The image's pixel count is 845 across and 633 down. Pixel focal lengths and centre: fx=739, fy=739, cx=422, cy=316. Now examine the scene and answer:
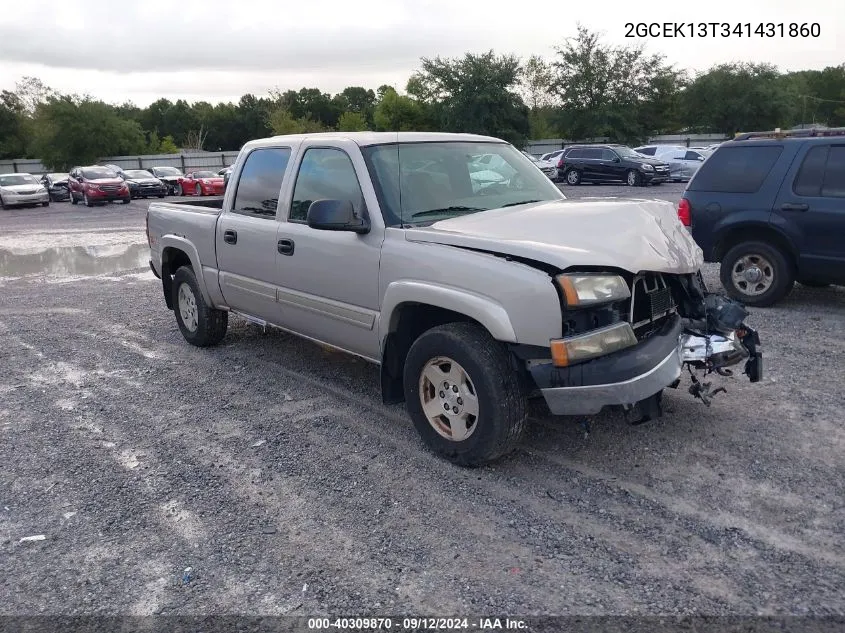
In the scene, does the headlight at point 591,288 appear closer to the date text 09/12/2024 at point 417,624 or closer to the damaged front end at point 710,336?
the damaged front end at point 710,336

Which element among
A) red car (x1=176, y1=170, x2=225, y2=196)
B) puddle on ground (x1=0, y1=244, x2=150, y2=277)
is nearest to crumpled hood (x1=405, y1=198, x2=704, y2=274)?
puddle on ground (x1=0, y1=244, x2=150, y2=277)

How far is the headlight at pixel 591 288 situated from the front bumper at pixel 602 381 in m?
0.31

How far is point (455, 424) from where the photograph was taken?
4262 millimetres

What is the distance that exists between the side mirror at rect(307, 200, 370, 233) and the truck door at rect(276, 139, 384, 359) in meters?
0.12

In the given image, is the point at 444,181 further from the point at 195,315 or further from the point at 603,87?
the point at 603,87

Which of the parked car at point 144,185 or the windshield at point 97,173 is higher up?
the windshield at point 97,173

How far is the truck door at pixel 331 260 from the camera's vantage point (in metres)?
4.72

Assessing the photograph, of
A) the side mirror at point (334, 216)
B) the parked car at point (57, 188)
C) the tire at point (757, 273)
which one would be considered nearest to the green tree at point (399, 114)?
the parked car at point (57, 188)

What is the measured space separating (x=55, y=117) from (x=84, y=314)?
5071cm

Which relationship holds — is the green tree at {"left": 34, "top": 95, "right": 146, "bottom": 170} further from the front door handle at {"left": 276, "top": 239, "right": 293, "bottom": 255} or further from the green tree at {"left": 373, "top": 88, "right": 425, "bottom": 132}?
the front door handle at {"left": 276, "top": 239, "right": 293, "bottom": 255}

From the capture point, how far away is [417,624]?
2.94 metres

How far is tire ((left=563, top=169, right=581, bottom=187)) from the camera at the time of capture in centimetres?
2905

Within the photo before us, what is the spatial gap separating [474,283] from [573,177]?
26350 millimetres

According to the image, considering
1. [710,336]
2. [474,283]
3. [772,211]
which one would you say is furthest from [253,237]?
[772,211]
